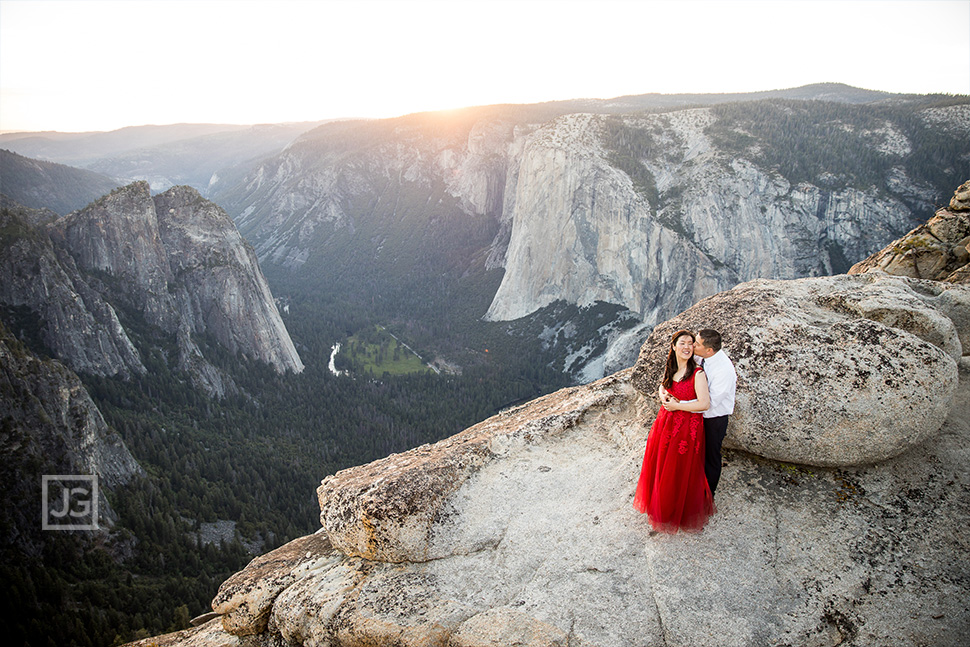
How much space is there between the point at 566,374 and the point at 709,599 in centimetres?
8409

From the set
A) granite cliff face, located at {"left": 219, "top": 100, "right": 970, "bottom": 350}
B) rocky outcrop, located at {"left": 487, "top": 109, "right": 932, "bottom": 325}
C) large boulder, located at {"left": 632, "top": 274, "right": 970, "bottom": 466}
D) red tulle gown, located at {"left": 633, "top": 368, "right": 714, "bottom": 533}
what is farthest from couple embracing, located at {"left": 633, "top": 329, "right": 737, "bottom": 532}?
granite cliff face, located at {"left": 219, "top": 100, "right": 970, "bottom": 350}

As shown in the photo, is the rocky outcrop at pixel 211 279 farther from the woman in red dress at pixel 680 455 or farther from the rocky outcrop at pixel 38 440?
the woman in red dress at pixel 680 455

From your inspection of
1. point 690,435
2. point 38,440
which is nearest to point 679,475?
point 690,435

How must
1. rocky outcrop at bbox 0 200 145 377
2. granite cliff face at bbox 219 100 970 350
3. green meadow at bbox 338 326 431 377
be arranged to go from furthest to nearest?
green meadow at bbox 338 326 431 377
granite cliff face at bbox 219 100 970 350
rocky outcrop at bbox 0 200 145 377

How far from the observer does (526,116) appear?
15850 cm

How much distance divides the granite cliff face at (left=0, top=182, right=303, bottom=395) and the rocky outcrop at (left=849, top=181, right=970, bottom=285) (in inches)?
3280

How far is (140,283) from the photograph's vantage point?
82.9 metres

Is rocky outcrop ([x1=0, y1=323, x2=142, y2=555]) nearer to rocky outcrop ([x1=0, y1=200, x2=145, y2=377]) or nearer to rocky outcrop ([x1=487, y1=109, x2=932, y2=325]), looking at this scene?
rocky outcrop ([x1=0, y1=200, x2=145, y2=377])

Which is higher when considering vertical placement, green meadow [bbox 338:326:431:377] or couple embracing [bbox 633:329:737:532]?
couple embracing [bbox 633:329:737:532]

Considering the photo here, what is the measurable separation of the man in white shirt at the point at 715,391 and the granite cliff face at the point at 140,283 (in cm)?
8167

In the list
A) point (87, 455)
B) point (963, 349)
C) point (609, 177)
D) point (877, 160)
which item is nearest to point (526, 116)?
point (609, 177)

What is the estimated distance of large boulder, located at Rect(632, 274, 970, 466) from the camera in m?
7.11

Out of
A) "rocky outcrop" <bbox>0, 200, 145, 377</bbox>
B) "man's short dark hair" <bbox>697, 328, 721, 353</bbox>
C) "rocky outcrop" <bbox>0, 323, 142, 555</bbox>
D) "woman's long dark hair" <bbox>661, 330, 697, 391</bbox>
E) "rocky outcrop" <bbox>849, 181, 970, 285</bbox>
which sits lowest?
"rocky outcrop" <bbox>0, 323, 142, 555</bbox>

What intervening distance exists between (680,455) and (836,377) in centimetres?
261
